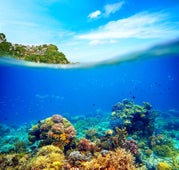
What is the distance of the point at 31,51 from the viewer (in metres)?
22.9

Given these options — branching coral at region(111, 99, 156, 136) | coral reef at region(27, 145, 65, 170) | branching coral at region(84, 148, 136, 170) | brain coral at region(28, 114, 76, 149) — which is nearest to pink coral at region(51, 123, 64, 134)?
brain coral at region(28, 114, 76, 149)

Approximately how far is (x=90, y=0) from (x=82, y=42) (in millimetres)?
6908

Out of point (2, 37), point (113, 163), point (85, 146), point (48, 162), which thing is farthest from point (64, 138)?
point (2, 37)

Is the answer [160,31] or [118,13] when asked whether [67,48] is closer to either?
[118,13]

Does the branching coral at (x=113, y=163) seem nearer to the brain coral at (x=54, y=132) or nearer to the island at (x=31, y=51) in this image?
the brain coral at (x=54, y=132)

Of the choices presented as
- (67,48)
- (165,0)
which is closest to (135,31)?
(165,0)

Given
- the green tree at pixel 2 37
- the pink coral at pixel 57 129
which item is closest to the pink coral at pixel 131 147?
the pink coral at pixel 57 129

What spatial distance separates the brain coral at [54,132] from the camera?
34.8 feet

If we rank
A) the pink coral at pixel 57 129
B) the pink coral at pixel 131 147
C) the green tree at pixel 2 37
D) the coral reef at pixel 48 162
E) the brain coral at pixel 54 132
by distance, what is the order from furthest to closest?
the green tree at pixel 2 37 → the pink coral at pixel 57 129 → the brain coral at pixel 54 132 → the pink coral at pixel 131 147 → the coral reef at pixel 48 162

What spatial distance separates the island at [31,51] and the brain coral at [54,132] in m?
11.1

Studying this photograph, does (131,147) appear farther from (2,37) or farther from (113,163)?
(2,37)

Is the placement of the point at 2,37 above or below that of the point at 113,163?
above

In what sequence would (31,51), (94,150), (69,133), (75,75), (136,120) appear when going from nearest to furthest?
1. (94,150)
2. (69,133)
3. (136,120)
4. (31,51)
5. (75,75)

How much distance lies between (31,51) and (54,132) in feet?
46.7
